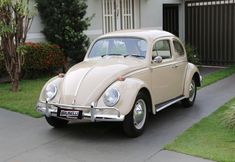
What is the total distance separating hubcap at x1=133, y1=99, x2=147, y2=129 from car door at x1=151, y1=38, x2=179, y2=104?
496 mm

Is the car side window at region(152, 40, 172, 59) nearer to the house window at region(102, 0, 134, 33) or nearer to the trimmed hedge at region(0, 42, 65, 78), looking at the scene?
the trimmed hedge at region(0, 42, 65, 78)

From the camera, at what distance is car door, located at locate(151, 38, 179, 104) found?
7152 millimetres

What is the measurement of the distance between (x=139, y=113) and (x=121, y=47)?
158 cm

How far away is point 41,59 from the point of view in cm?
1218

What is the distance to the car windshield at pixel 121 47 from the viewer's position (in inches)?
289

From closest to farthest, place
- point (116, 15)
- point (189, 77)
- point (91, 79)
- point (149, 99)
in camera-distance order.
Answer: point (91, 79)
point (149, 99)
point (189, 77)
point (116, 15)

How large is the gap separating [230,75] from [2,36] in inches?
305

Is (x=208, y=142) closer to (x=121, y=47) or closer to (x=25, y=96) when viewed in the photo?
(x=121, y=47)

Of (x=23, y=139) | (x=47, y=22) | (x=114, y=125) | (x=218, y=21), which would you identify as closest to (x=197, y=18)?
(x=218, y=21)

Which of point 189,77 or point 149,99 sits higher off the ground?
point 189,77

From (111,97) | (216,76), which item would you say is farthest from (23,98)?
(216,76)

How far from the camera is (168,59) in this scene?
782cm

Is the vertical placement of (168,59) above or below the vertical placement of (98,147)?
above

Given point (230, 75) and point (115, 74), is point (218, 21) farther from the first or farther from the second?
point (115, 74)
